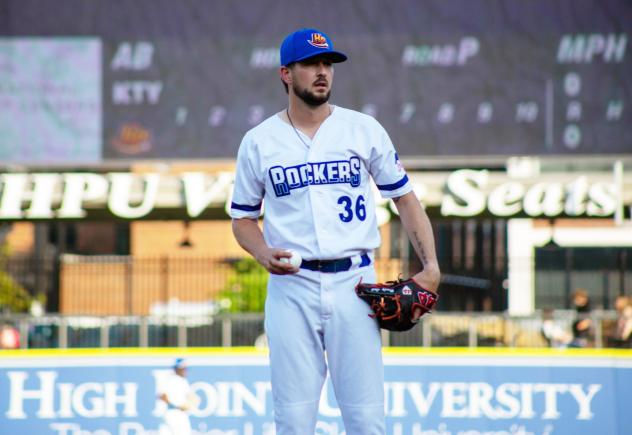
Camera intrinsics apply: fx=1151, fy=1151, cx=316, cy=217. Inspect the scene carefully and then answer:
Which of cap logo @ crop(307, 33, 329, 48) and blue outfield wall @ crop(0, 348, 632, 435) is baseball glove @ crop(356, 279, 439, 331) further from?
blue outfield wall @ crop(0, 348, 632, 435)

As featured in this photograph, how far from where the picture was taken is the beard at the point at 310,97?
11.8ft

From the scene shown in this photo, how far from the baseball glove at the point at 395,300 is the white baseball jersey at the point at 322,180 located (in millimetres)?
144

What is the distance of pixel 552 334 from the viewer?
12938 mm

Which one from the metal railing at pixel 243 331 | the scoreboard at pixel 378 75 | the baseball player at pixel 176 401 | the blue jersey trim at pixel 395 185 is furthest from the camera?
the metal railing at pixel 243 331

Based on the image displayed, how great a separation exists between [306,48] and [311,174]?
0.39m

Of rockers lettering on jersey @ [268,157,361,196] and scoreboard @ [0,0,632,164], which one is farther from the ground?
scoreboard @ [0,0,632,164]

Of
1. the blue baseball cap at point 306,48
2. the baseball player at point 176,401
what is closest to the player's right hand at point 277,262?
the blue baseball cap at point 306,48

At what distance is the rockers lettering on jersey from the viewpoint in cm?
356

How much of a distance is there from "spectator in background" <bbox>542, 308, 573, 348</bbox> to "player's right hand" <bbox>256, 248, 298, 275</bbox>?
955cm

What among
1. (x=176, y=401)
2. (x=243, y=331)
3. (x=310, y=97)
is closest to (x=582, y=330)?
(x=243, y=331)

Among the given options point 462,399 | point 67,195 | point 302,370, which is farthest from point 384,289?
point 67,195

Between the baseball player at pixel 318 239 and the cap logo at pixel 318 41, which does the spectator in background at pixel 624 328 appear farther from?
the cap logo at pixel 318 41

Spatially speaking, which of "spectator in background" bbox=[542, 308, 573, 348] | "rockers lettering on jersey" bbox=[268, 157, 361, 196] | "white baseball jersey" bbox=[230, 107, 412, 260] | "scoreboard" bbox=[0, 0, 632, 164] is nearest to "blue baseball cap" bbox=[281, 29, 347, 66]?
"white baseball jersey" bbox=[230, 107, 412, 260]

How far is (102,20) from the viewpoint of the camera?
452 inches
